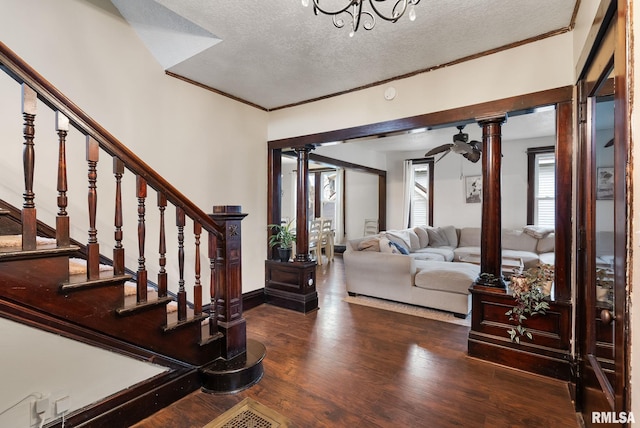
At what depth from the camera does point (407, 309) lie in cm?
371

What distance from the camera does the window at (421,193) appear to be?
7205 millimetres

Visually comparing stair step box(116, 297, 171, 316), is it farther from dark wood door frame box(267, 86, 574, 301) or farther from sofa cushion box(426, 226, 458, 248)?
sofa cushion box(426, 226, 458, 248)

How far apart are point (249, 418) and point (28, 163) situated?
5.79 feet

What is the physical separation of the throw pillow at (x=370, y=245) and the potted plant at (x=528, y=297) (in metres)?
1.91

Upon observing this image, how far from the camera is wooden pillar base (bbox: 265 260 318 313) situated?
3.68 metres

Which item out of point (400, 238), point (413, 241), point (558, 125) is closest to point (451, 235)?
point (413, 241)

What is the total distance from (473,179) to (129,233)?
6550 millimetres

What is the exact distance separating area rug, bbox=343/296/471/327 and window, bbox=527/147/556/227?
387 centimetres

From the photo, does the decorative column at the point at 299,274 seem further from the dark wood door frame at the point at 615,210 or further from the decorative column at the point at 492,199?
the dark wood door frame at the point at 615,210

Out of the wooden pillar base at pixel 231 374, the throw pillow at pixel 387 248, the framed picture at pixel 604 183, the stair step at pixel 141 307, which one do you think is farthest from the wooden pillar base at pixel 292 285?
the framed picture at pixel 604 183

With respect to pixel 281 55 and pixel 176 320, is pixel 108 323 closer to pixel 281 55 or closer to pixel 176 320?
pixel 176 320

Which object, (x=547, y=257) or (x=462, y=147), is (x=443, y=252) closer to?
(x=547, y=257)

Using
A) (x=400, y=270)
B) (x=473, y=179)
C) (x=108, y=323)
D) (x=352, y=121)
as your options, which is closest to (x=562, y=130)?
(x=352, y=121)

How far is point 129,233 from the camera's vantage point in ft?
8.87
